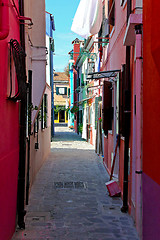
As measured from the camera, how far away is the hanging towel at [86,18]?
10195mm

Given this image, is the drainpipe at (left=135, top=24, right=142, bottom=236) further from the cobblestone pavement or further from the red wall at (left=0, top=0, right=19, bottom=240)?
the red wall at (left=0, top=0, right=19, bottom=240)

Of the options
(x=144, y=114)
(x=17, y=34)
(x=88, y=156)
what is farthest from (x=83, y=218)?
(x=88, y=156)

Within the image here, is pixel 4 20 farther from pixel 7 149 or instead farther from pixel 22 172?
pixel 22 172

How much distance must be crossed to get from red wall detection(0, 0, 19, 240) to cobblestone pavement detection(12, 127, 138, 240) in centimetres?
62

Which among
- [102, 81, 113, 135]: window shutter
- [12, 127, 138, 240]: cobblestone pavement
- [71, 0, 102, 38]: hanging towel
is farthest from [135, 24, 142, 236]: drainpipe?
[71, 0, 102, 38]: hanging towel

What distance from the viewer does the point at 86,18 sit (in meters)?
10.2

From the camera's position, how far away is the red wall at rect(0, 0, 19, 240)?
3.99m

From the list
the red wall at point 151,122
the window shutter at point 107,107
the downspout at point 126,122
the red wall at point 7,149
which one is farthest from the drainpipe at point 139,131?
the window shutter at point 107,107

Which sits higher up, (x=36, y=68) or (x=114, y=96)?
(x=36, y=68)

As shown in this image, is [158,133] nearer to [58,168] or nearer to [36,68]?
[36,68]

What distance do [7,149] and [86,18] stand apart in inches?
272

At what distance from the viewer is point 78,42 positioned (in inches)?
1432

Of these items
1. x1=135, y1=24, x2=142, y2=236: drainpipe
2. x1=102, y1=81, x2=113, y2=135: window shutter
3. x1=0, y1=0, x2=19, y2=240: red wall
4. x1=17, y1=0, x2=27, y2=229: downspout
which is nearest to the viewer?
x1=0, y1=0, x2=19, y2=240: red wall

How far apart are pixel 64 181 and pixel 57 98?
159 feet
